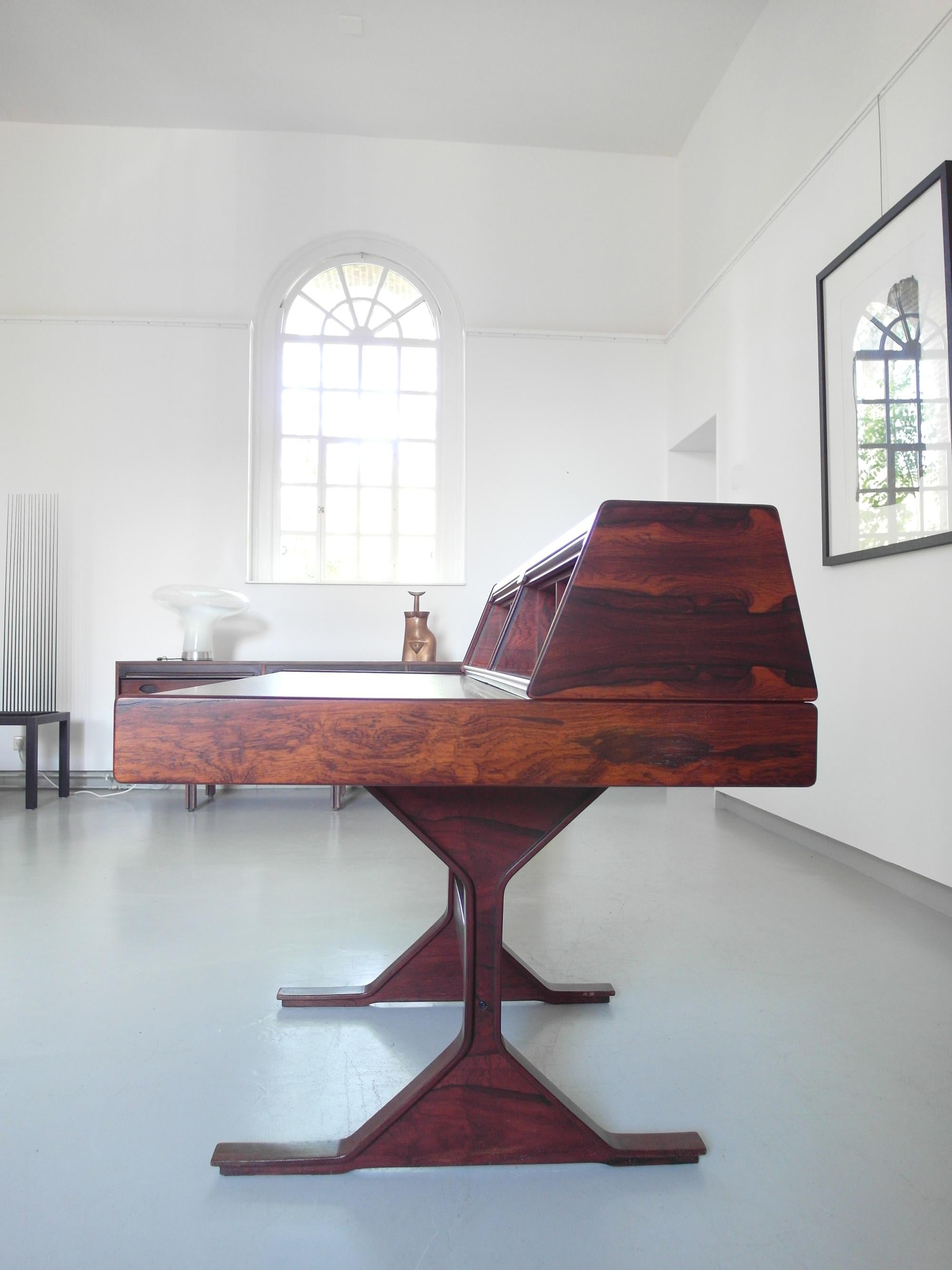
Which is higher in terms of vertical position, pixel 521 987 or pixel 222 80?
pixel 222 80

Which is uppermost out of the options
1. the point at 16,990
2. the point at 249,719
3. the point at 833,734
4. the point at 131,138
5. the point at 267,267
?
the point at 131,138

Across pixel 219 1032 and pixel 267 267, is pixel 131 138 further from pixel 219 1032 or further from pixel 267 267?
pixel 219 1032

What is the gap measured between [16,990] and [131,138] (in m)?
5.09

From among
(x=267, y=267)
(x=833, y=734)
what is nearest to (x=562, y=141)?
(x=267, y=267)

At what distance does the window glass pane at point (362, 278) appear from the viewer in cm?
518

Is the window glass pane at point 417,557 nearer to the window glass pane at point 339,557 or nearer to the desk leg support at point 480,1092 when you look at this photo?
the window glass pane at point 339,557

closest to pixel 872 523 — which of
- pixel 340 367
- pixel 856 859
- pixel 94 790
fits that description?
pixel 856 859

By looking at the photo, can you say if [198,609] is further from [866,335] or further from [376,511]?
[866,335]

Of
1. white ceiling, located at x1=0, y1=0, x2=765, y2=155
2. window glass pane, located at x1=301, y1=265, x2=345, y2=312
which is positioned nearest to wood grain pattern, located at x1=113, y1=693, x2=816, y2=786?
white ceiling, located at x1=0, y1=0, x2=765, y2=155

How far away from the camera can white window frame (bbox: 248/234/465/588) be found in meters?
5.00

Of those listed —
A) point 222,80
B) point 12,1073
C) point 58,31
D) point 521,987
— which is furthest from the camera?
point 222,80

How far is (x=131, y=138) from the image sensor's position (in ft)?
16.3

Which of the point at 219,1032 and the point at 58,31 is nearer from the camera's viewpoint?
the point at 219,1032

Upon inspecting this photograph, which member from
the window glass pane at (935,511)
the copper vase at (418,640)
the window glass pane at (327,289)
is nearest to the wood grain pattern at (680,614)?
the window glass pane at (935,511)
